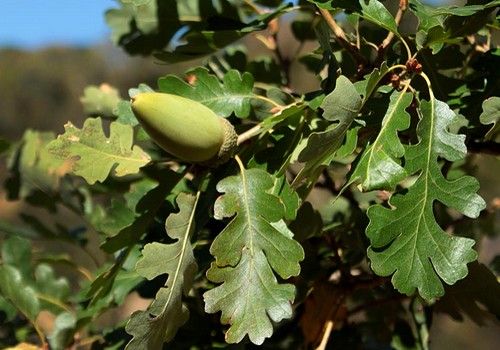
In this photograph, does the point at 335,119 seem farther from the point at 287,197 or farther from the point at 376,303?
the point at 376,303

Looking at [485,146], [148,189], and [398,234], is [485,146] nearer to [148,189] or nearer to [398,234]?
[398,234]

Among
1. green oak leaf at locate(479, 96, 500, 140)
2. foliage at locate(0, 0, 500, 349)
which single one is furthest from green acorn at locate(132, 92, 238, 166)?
green oak leaf at locate(479, 96, 500, 140)

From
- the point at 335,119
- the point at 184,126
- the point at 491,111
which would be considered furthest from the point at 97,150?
the point at 491,111

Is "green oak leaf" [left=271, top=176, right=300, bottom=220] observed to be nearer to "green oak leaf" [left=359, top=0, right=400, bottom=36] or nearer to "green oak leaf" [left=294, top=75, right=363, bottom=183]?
"green oak leaf" [left=294, top=75, right=363, bottom=183]

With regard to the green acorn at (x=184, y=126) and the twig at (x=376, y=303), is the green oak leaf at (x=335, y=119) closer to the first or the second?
the green acorn at (x=184, y=126)

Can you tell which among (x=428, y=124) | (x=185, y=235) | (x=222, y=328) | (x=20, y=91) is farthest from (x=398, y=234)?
(x=20, y=91)

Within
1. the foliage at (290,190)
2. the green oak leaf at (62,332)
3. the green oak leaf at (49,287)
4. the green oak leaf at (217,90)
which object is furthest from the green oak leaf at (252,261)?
the green oak leaf at (49,287)
